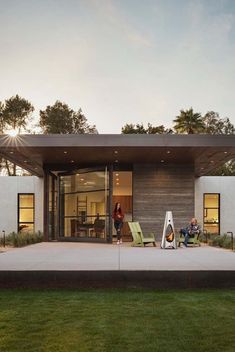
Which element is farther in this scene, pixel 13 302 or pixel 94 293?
pixel 94 293

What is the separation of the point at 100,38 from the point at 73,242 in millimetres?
7910

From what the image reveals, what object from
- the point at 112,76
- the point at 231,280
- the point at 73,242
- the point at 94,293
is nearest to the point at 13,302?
the point at 94,293

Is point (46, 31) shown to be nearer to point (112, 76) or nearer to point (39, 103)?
point (112, 76)

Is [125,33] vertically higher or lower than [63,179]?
higher

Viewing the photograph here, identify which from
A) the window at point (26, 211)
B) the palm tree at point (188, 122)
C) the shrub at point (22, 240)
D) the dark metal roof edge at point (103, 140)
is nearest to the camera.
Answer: the dark metal roof edge at point (103, 140)

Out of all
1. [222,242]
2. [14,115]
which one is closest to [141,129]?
[14,115]

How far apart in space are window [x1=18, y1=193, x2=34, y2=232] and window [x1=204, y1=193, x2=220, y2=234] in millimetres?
9525

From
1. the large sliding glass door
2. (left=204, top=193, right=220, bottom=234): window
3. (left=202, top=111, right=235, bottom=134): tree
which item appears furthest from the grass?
(left=202, top=111, right=235, bottom=134): tree

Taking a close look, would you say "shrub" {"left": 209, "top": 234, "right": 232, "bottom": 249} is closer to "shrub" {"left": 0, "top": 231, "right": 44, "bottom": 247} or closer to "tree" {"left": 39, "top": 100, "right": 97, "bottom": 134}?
"shrub" {"left": 0, "top": 231, "right": 44, "bottom": 247}

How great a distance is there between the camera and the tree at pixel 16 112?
4275cm

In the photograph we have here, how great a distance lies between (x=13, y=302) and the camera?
22.9 feet

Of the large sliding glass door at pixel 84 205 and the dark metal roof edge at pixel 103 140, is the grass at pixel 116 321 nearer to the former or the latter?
the dark metal roof edge at pixel 103 140

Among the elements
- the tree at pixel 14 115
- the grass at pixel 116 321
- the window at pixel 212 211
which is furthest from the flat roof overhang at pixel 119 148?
the tree at pixel 14 115

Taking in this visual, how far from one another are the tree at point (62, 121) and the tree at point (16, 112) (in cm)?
154
